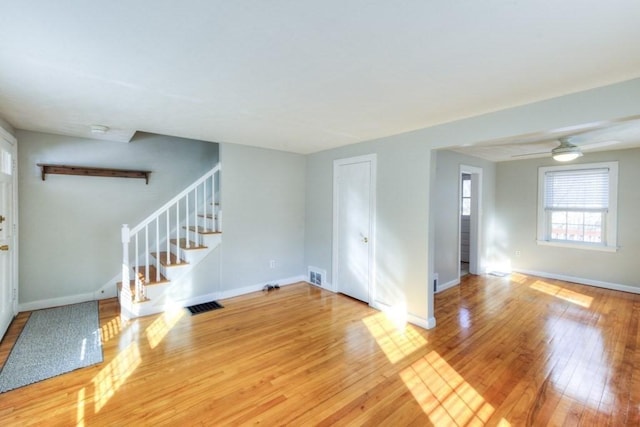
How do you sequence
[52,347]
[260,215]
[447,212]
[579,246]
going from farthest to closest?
[579,246], [447,212], [260,215], [52,347]

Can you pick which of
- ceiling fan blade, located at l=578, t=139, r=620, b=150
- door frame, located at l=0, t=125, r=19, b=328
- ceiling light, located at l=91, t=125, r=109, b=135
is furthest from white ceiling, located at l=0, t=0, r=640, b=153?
ceiling fan blade, located at l=578, t=139, r=620, b=150

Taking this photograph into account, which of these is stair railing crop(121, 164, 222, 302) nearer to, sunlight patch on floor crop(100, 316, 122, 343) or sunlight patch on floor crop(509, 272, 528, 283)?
sunlight patch on floor crop(100, 316, 122, 343)

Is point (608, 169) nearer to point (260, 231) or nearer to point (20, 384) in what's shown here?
point (260, 231)

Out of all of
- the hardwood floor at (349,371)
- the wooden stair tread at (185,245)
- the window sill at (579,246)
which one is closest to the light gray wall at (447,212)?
the hardwood floor at (349,371)

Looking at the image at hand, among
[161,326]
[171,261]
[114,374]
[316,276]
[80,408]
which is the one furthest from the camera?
[316,276]

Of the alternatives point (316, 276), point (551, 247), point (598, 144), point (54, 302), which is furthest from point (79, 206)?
point (551, 247)

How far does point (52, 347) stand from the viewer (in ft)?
9.09

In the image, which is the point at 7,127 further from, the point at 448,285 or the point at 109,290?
the point at 448,285

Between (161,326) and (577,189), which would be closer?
(161,326)

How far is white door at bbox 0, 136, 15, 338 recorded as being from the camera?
2.91m

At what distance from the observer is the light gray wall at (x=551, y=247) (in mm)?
4539

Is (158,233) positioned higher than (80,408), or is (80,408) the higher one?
(158,233)

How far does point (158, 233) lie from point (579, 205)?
676cm

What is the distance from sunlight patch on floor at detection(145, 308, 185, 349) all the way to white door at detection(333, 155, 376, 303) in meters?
2.22
